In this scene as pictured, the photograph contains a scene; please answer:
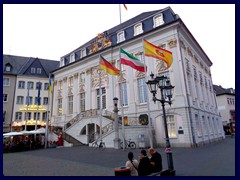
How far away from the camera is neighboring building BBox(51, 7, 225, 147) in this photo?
19.3m

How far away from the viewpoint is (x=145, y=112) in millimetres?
21609

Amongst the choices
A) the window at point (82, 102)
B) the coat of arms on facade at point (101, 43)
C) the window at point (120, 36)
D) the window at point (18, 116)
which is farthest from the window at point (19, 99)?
the window at point (120, 36)

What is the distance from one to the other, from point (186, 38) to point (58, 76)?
23535mm

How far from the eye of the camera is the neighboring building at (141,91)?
63.4 feet

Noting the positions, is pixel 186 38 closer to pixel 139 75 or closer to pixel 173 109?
pixel 139 75

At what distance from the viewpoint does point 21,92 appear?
36.7 meters

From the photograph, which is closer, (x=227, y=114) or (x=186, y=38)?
(x=186, y=38)

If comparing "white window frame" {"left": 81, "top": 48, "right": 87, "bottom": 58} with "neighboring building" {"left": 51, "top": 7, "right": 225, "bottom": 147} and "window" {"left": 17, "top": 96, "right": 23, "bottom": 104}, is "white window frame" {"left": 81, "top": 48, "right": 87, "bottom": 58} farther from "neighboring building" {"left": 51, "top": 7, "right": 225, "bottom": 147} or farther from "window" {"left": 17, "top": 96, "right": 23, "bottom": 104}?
"window" {"left": 17, "top": 96, "right": 23, "bottom": 104}

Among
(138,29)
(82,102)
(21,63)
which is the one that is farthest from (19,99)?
(138,29)

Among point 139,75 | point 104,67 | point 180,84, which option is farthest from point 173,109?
point 104,67

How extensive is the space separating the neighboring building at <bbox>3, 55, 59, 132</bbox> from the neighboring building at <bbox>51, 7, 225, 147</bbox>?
6.18 meters

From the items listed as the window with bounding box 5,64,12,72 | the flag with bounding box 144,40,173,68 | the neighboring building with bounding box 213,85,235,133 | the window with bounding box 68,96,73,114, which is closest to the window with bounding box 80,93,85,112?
the window with bounding box 68,96,73,114

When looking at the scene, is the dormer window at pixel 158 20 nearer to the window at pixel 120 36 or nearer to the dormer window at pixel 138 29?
the dormer window at pixel 138 29
